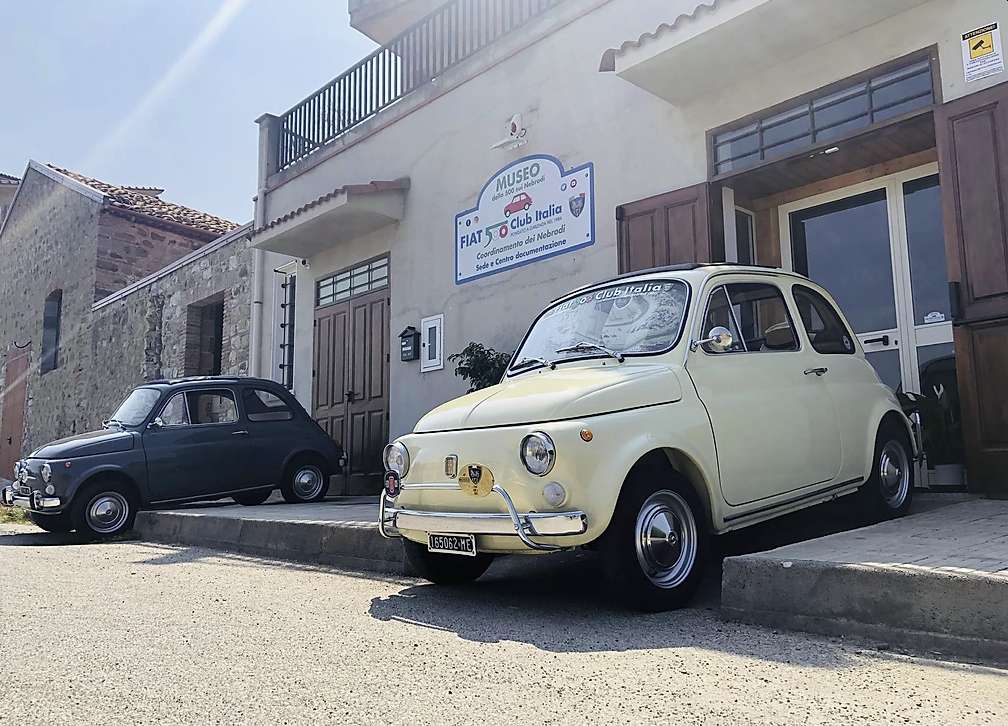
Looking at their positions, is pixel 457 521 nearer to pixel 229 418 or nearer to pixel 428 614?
pixel 428 614

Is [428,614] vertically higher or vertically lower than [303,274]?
lower

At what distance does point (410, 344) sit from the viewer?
10.6 meters

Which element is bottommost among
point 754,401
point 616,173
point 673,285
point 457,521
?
point 457,521

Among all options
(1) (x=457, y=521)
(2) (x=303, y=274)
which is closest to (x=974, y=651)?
(1) (x=457, y=521)

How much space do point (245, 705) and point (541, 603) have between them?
6.55 feet

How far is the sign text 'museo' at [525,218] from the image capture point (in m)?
8.81

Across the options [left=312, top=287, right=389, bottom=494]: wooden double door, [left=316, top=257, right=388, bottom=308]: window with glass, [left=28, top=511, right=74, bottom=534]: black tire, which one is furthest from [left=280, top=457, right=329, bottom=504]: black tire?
[left=316, top=257, right=388, bottom=308]: window with glass

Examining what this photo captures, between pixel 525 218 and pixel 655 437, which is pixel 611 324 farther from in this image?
pixel 525 218

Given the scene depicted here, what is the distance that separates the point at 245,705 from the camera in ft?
8.81

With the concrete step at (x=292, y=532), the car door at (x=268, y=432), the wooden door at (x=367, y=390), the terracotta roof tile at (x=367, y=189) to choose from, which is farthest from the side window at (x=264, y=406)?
the terracotta roof tile at (x=367, y=189)

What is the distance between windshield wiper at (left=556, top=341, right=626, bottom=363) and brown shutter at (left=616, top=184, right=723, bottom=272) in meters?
2.96

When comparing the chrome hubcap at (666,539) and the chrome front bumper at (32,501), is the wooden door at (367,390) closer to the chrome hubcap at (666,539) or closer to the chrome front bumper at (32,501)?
the chrome front bumper at (32,501)

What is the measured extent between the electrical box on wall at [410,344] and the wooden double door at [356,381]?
0.54 m

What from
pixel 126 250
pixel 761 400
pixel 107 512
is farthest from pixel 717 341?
pixel 126 250
